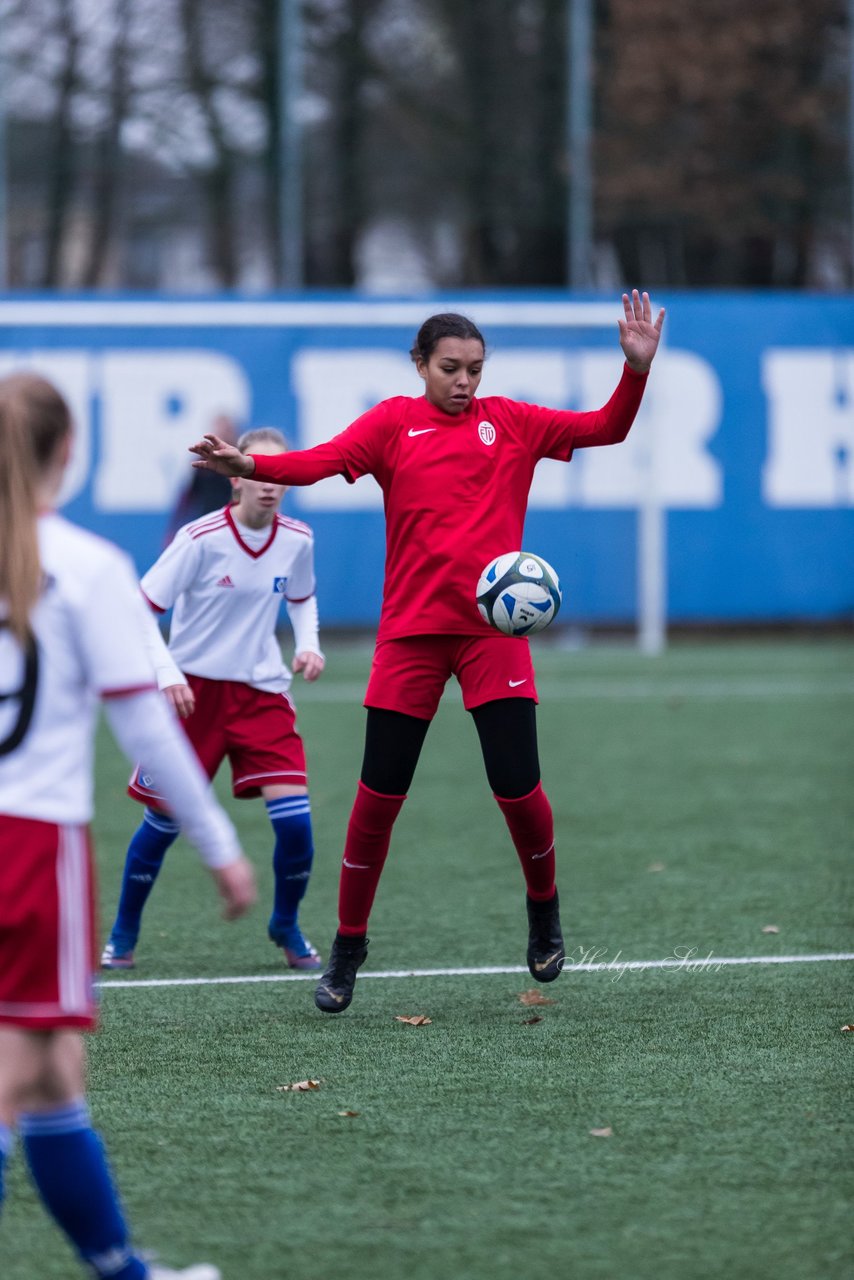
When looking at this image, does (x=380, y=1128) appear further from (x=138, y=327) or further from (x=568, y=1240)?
(x=138, y=327)

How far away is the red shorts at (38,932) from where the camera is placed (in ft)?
9.67

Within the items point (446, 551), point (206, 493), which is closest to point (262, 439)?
point (446, 551)

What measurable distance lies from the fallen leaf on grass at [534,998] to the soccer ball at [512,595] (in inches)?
43.7

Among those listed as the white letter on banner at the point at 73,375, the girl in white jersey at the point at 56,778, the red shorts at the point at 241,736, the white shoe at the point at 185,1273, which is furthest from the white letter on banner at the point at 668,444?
the girl in white jersey at the point at 56,778

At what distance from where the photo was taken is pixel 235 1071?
4695 millimetres

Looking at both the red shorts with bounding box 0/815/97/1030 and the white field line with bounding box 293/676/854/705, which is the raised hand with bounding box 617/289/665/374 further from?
the white field line with bounding box 293/676/854/705

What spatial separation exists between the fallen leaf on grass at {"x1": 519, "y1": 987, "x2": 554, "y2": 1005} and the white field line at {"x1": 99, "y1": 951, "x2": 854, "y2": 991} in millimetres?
300

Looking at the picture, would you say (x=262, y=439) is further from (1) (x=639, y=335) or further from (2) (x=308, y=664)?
(1) (x=639, y=335)

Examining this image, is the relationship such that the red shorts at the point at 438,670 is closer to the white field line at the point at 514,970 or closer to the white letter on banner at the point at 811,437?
the white field line at the point at 514,970

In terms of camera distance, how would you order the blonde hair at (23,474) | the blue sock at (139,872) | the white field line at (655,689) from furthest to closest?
the white field line at (655,689) → the blue sock at (139,872) → the blonde hair at (23,474)

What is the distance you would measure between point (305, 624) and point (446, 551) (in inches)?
45.3

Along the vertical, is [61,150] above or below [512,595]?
above

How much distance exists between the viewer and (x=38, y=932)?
295 centimetres

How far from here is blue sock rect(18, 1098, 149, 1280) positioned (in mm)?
3014
